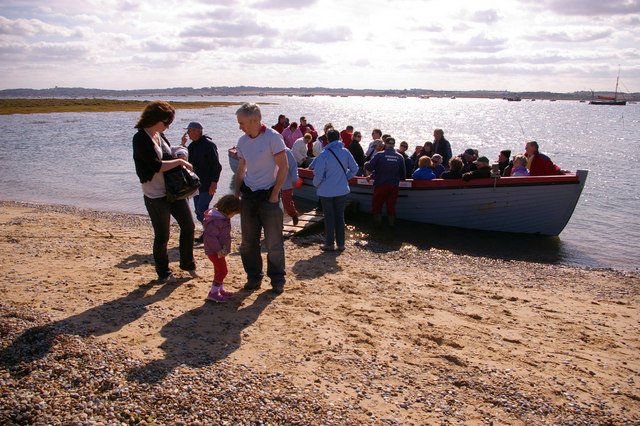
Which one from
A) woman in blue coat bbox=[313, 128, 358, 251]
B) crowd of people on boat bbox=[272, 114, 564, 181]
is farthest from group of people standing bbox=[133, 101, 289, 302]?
crowd of people on boat bbox=[272, 114, 564, 181]

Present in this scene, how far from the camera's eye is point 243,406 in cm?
331

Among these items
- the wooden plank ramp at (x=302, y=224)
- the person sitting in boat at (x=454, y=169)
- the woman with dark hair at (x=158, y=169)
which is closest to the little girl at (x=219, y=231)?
the woman with dark hair at (x=158, y=169)

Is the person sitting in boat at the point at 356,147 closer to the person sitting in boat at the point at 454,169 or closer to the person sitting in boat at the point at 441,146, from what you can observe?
the person sitting in boat at the point at 441,146

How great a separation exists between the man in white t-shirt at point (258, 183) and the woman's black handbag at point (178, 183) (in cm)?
52

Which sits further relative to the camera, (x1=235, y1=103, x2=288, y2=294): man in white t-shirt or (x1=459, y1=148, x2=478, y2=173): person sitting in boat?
(x1=459, y1=148, x2=478, y2=173): person sitting in boat

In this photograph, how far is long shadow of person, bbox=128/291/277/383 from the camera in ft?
12.2

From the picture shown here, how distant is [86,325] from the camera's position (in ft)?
14.1

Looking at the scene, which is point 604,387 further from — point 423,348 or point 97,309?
point 97,309

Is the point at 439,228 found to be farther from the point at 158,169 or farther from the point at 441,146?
the point at 158,169

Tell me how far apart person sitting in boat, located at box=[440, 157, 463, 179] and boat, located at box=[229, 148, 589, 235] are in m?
0.16

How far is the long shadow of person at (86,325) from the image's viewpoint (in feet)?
12.4

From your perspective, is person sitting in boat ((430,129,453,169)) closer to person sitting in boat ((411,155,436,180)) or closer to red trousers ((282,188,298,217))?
person sitting in boat ((411,155,436,180))

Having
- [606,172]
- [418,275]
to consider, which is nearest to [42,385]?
[418,275]

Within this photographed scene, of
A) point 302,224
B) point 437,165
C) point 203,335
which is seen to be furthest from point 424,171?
point 203,335
